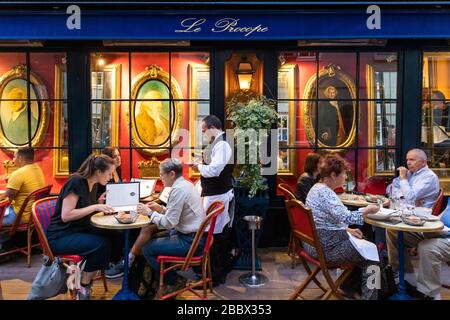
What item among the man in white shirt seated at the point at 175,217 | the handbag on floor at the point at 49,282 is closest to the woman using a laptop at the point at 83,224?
the handbag on floor at the point at 49,282

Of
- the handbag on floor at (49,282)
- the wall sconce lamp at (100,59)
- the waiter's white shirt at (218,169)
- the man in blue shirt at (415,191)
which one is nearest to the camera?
the handbag on floor at (49,282)

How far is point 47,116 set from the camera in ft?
19.1

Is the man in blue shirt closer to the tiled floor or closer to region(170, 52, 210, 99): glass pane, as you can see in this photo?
the tiled floor

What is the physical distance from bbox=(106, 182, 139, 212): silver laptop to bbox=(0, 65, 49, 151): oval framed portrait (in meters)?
2.55

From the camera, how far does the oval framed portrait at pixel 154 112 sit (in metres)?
5.85

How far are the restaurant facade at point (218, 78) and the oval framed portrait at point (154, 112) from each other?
0.01 meters

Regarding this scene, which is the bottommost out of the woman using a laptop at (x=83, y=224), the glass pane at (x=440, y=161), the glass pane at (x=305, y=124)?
the woman using a laptop at (x=83, y=224)

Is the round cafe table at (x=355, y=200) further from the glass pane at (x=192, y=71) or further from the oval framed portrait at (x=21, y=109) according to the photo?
the oval framed portrait at (x=21, y=109)

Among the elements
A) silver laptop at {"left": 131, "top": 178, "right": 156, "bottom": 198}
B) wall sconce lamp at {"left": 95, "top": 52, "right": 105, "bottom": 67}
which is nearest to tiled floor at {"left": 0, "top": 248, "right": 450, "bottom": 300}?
silver laptop at {"left": 131, "top": 178, "right": 156, "bottom": 198}

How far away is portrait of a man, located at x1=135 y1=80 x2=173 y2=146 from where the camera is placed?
5.86 m

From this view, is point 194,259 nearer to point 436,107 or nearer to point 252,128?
point 252,128

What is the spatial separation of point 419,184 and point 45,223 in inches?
144

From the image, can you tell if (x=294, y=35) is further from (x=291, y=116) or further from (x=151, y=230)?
(x=151, y=230)

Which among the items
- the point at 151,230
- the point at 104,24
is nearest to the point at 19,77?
the point at 104,24
